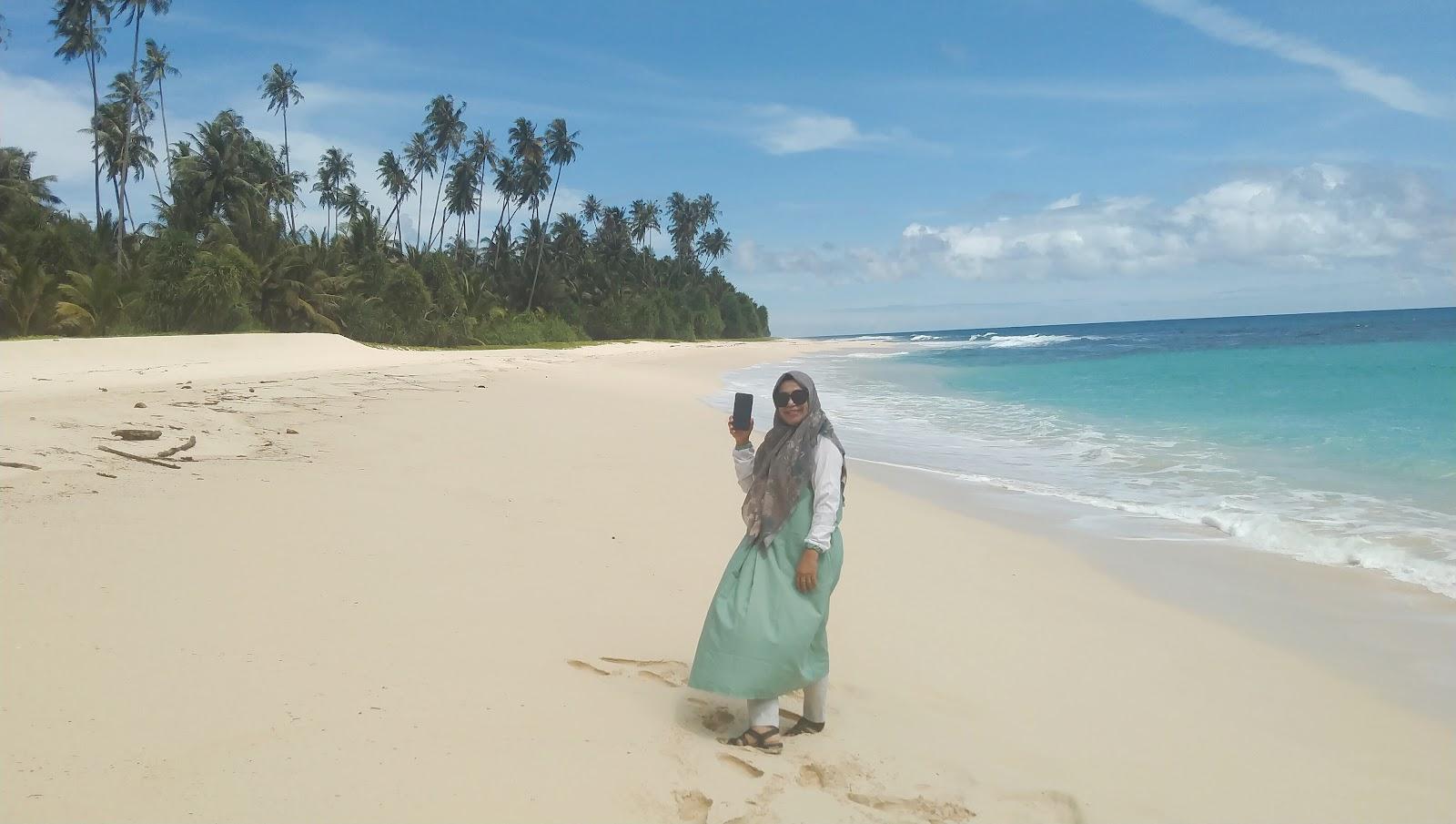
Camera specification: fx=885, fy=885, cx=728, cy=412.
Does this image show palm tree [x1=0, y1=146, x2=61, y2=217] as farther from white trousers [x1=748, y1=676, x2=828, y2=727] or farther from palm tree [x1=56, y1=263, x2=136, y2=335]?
white trousers [x1=748, y1=676, x2=828, y2=727]

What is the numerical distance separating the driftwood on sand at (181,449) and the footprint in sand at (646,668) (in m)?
4.16

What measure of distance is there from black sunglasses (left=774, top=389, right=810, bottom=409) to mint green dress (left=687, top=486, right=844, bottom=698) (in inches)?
12.0

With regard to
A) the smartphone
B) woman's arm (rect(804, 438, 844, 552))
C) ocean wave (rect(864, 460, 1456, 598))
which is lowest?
ocean wave (rect(864, 460, 1456, 598))

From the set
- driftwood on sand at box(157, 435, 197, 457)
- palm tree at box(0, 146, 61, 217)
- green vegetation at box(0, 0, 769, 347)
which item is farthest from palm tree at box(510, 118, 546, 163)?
driftwood on sand at box(157, 435, 197, 457)

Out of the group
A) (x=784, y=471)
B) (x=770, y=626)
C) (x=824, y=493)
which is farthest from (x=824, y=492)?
(x=770, y=626)

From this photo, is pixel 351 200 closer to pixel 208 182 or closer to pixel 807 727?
pixel 208 182

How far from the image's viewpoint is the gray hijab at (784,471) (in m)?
3.08

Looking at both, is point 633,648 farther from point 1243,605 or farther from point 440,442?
point 440,442

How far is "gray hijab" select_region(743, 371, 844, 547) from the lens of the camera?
3082 millimetres

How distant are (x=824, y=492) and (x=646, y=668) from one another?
3.80 feet

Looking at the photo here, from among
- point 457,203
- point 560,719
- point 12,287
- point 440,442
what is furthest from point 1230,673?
point 457,203

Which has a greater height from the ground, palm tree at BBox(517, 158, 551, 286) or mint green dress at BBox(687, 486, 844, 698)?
palm tree at BBox(517, 158, 551, 286)

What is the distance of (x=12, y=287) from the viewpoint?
73.1 feet

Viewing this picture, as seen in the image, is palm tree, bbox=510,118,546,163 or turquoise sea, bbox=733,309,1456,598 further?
palm tree, bbox=510,118,546,163
